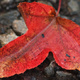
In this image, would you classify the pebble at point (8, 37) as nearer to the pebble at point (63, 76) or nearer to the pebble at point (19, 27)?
the pebble at point (19, 27)

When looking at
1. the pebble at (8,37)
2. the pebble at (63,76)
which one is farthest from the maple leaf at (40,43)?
the pebble at (8,37)

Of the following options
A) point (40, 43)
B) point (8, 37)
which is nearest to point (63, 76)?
point (40, 43)

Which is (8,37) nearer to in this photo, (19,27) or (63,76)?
(19,27)

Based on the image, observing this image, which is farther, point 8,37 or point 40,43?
point 8,37

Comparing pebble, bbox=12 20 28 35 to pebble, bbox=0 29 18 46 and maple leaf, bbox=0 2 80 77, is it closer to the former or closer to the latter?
pebble, bbox=0 29 18 46

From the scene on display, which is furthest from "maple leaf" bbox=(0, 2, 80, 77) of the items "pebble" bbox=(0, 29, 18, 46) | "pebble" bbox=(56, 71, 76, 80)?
"pebble" bbox=(0, 29, 18, 46)

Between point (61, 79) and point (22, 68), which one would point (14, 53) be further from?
point (61, 79)

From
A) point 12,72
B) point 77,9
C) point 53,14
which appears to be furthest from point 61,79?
point 77,9
